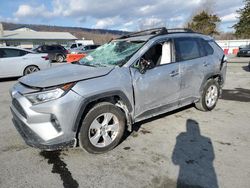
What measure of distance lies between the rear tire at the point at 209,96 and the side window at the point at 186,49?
2.60 feet

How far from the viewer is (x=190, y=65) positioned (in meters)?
4.65

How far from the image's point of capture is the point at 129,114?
3.76 m

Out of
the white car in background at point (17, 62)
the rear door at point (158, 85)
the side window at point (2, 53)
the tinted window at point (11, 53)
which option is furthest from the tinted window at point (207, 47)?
the side window at point (2, 53)

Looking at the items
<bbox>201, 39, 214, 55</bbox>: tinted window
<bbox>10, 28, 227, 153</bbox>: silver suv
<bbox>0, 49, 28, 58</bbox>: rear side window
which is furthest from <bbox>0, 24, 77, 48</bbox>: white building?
<bbox>10, 28, 227, 153</bbox>: silver suv

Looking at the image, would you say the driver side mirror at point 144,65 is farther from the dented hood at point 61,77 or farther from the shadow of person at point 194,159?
the shadow of person at point 194,159

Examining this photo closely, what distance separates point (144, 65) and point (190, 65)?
4.23 feet

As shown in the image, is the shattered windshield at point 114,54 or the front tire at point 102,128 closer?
the front tire at point 102,128

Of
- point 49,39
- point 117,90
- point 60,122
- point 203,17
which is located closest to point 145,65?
point 117,90

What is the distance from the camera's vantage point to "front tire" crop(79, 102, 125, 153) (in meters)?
3.30

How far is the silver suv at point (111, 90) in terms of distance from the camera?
3.08m

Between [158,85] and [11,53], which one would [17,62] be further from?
[158,85]

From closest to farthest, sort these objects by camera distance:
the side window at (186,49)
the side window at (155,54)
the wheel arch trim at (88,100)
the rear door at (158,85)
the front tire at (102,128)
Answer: the wheel arch trim at (88,100), the front tire at (102,128), the rear door at (158,85), the side window at (155,54), the side window at (186,49)

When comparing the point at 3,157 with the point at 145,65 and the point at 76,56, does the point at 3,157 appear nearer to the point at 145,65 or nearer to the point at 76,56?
the point at 145,65

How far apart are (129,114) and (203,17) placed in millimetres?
37835
